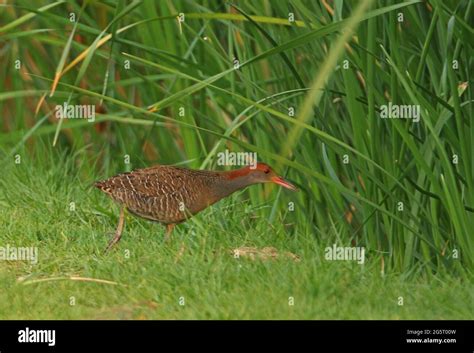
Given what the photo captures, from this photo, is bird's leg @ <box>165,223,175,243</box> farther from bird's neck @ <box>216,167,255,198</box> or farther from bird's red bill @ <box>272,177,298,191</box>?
bird's red bill @ <box>272,177,298,191</box>

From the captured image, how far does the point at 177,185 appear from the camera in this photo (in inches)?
266

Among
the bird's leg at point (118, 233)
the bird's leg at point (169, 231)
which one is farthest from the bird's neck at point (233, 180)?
the bird's leg at point (118, 233)

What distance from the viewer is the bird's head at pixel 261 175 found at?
6766 mm

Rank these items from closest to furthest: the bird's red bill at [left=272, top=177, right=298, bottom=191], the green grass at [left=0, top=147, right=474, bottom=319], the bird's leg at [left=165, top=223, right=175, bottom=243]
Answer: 1. the green grass at [left=0, top=147, right=474, bottom=319]
2. the bird's red bill at [left=272, top=177, right=298, bottom=191]
3. the bird's leg at [left=165, top=223, right=175, bottom=243]

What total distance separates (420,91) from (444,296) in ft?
3.87

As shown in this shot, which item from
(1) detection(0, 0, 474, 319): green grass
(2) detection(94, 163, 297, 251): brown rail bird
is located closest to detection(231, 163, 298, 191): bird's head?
(2) detection(94, 163, 297, 251): brown rail bird

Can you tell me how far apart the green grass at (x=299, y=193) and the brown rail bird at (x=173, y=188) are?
0.47ft

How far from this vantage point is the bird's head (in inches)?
266

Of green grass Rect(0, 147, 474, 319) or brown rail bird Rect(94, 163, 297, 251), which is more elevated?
brown rail bird Rect(94, 163, 297, 251)

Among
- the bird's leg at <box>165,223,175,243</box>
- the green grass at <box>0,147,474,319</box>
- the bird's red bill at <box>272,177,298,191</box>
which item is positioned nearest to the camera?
the green grass at <box>0,147,474,319</box>

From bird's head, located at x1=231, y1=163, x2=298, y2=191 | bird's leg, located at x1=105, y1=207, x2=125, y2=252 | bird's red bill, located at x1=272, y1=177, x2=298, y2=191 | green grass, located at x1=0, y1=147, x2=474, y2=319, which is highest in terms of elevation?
bird's head, located at x1=231, y1=163, x2=298, y2=191

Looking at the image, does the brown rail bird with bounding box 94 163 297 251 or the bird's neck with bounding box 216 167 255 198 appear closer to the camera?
the brown rail bird with bounding box 94 163 297 251

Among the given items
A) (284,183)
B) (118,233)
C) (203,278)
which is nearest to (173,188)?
(118,233)

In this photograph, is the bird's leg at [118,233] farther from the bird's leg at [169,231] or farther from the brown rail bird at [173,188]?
the bird's leg at [169,231]
